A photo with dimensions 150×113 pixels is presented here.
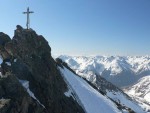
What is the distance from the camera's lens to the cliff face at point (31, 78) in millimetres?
39969

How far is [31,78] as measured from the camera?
4903cm

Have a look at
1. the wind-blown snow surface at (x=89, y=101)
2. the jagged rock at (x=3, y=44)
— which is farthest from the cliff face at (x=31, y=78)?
the wind-blown snow surface at (x=89, y=101)

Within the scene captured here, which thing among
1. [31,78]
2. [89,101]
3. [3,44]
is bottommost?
[89,101]

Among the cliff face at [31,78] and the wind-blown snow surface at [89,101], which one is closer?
the cliff face at [31,78]

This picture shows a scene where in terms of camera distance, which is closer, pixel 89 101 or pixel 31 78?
pixel 31 78

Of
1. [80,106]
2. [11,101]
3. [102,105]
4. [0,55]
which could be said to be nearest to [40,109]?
[11,101]

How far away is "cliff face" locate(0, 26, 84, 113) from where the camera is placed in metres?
40.0

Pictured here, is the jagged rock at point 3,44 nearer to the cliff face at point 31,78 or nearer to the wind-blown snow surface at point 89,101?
the cliff face at point 31,78

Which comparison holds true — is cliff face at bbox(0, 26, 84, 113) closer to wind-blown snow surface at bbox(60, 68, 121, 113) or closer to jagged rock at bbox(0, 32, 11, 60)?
jagged rock at bbox(0, 32, 11, 60)

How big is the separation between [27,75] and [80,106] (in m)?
17.6

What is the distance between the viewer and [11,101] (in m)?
38.3

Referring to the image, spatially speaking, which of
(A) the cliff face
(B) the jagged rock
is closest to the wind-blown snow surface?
(A) the cliff face

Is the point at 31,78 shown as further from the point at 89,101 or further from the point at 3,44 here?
the point at 89,101

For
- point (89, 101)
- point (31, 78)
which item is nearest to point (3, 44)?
point (31, 78)
